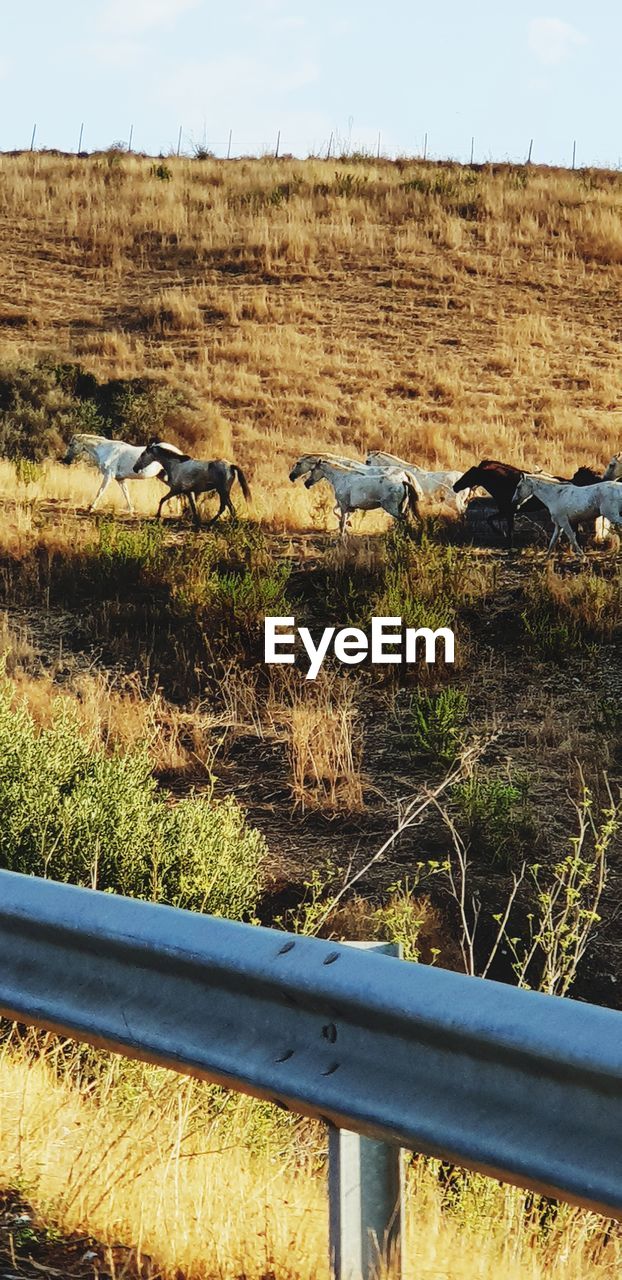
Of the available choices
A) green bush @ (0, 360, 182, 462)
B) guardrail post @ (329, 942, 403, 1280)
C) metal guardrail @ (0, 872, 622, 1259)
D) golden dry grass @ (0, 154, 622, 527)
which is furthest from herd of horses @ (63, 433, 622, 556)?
guardrail post @ (329, 942, 403, 1280)

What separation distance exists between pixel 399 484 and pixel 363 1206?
44.1 ft

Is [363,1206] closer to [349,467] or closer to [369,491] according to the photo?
[369,491]

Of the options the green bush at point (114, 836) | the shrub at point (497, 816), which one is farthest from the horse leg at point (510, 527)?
the green bush at point (114, 836)

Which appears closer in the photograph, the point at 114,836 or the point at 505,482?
the point at 114,836

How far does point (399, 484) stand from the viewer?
15.5 metres

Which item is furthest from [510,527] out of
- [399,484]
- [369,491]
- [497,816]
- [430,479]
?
[497,816]

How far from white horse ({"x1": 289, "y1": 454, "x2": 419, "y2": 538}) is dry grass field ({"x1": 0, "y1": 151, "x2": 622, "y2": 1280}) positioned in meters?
0.32

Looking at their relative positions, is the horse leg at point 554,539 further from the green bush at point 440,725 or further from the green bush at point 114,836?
the green bush at point 114,836

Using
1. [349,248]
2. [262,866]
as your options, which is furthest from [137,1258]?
[349,248]

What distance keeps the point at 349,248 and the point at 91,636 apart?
27.6m

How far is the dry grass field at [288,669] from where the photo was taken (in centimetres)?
318

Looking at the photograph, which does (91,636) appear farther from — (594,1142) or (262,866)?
(594,1142)

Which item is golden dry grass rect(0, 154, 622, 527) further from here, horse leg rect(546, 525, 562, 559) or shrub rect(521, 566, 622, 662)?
shrub rect(521, 566, 622, 662)

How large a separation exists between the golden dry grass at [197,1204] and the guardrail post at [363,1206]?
21 centimetres
